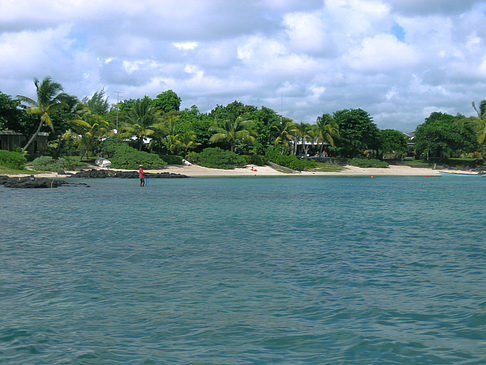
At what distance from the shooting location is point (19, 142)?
56844 millimetres

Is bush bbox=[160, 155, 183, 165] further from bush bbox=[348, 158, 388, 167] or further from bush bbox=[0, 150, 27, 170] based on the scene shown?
bush bbox=[348, 158, 388, 167]

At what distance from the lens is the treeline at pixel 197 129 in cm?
5512

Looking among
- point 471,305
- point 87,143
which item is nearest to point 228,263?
point 471,305

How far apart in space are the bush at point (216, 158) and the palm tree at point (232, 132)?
2.15 m

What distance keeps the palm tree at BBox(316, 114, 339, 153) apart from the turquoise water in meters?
62.1

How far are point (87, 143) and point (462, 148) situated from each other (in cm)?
6033

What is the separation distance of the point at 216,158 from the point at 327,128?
23038 mm

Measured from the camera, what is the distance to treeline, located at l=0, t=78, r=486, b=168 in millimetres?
55125

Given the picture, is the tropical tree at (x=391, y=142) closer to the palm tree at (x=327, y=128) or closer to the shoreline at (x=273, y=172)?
the shoreline at (x=273, y=172)

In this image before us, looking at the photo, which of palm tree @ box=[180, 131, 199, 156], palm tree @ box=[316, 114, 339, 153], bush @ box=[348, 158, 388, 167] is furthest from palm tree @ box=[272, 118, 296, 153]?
palm tree @ box=[180, 131, 199, 156]

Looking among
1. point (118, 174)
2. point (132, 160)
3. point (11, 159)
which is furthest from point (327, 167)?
point (11, 159)

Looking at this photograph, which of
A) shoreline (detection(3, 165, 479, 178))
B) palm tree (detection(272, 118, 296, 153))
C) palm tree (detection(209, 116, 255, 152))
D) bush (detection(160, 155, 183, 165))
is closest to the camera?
shoreline (detection(3, 165, 479, 178))

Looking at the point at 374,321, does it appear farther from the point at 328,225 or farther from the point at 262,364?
the point at 328,225

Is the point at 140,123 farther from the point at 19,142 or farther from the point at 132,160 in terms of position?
the point at 19,142
